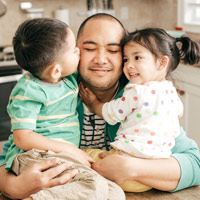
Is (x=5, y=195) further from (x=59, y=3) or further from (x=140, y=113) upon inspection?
(x=59, y=3)

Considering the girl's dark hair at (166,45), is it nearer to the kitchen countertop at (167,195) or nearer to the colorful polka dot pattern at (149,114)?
the colorful polka dot pattern at (149,114)

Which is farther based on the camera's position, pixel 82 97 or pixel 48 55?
pixel 82 97

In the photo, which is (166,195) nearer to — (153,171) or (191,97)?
(153,171)

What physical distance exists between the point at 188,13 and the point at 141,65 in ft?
8.18

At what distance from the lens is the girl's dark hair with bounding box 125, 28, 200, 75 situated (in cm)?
124

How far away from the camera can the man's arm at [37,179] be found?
39.9 inches

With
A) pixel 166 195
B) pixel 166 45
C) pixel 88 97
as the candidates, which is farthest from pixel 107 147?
pixel 166 45

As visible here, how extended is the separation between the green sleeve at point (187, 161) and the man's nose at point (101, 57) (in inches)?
16.6

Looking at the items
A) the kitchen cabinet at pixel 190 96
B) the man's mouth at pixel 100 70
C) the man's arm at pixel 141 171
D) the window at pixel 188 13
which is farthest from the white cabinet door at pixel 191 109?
the man's arm at pixel 141 171

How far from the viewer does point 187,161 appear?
117 cm

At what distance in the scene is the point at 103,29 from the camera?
1.32m

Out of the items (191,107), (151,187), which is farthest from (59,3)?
(151,187)

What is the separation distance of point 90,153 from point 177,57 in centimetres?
52

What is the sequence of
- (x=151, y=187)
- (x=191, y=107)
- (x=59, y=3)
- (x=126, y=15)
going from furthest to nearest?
(x=126, y=15)
(x=59, y=3)
(x=191, y=107)
(x=151, y=187)
